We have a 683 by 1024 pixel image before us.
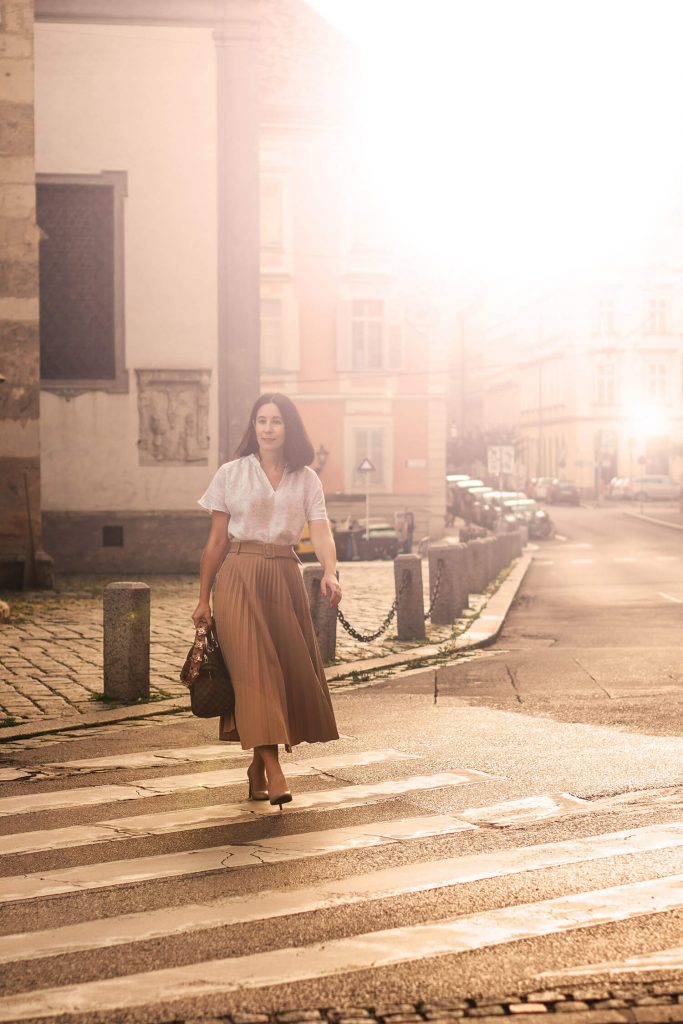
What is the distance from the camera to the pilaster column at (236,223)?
2431 cm

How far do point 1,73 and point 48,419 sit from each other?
19.2ft

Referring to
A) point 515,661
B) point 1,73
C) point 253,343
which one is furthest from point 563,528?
point 515,661

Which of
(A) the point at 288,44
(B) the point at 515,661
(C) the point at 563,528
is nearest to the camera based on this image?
(B) the point at 515,661

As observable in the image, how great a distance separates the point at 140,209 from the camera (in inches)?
959

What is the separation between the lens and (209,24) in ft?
80.5

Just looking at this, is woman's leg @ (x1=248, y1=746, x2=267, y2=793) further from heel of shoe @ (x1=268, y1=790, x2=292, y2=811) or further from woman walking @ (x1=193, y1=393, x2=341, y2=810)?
heel of shoe @ (x1=268, y1=790, x2=292, y2=811)

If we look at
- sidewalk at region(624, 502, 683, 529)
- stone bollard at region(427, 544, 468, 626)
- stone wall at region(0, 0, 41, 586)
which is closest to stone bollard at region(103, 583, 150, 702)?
stone bollard at region(427, 544, 468, 626)

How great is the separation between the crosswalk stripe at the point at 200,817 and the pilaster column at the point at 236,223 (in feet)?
57.2

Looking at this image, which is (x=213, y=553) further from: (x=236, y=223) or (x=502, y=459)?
(x=502, y=459)

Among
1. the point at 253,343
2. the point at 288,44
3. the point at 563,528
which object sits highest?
the point at 288,44

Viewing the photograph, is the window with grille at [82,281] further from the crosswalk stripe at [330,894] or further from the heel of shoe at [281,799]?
the crosswalk stripe at [330,894]

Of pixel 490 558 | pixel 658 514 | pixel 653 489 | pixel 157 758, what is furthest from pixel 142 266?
pixel 653 489

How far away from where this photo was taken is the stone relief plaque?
24391mm

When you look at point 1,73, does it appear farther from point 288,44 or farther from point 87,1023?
point 288,44
